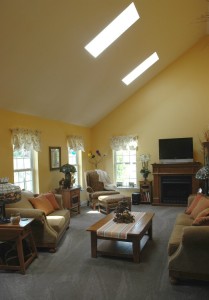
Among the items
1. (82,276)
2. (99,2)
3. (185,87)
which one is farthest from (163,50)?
(82,276)

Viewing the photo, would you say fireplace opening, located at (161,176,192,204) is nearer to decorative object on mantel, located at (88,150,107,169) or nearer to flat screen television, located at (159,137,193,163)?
flat screen television, located at (159,137,193,163)

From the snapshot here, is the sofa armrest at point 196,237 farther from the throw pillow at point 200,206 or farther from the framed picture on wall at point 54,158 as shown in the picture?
the framed picture on wall at point 54,158

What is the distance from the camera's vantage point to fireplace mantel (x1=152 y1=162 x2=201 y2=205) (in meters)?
7.02

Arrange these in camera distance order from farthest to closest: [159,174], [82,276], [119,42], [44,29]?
[159,174] → [119,42] → [44,29] → [82,276]

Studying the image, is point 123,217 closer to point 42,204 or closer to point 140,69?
point 42,204

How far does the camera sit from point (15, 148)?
5039 mm

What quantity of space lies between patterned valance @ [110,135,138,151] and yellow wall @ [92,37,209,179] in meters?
0.17

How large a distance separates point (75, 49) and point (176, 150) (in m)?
4.18

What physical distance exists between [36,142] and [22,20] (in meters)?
2.79

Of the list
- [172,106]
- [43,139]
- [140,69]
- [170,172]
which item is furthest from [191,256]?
[172,106]

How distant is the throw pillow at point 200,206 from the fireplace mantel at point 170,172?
2.98 meters

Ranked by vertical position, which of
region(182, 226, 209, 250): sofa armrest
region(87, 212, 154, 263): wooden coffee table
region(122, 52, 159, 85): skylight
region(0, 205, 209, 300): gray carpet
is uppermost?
region(122, 52, 159, 85): skylight

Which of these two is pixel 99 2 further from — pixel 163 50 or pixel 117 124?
pixel 117 124

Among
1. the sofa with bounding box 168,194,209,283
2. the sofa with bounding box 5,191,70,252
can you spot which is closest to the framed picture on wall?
the sofa with bounding box 5,191,70,252
